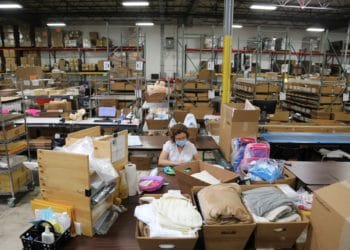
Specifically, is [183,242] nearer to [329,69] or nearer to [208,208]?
[208,208]

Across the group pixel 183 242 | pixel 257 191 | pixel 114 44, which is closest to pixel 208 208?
pixel 183 242

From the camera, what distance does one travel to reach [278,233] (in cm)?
154

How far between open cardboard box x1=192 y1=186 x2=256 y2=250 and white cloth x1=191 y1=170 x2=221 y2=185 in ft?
2.23

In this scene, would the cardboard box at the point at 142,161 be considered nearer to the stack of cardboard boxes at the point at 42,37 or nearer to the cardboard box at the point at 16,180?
the cardboard box at the point at 16,180

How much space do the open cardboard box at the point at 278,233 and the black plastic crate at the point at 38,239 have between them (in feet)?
3.56

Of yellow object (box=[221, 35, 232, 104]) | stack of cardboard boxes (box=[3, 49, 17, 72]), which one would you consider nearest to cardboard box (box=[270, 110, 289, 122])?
yellow object (box=[221, 35, 232, 104])

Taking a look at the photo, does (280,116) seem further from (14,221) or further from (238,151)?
(14,221)

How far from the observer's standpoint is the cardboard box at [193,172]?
6.88 ft

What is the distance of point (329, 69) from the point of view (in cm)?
1174

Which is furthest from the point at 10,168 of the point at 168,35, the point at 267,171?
the point at 168,35

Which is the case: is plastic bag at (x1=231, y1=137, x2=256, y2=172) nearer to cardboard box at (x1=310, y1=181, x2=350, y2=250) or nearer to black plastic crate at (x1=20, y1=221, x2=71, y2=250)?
cardboard box at (x1=310, y1=181, x2=350, y2=250)

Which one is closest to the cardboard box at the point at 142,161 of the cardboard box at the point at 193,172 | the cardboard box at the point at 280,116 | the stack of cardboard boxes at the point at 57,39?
the cardboard box at the point at 193,172

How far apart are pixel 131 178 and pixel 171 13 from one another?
10766 mm

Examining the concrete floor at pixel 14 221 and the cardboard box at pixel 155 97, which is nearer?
the concrete floor at pixel 14 221
